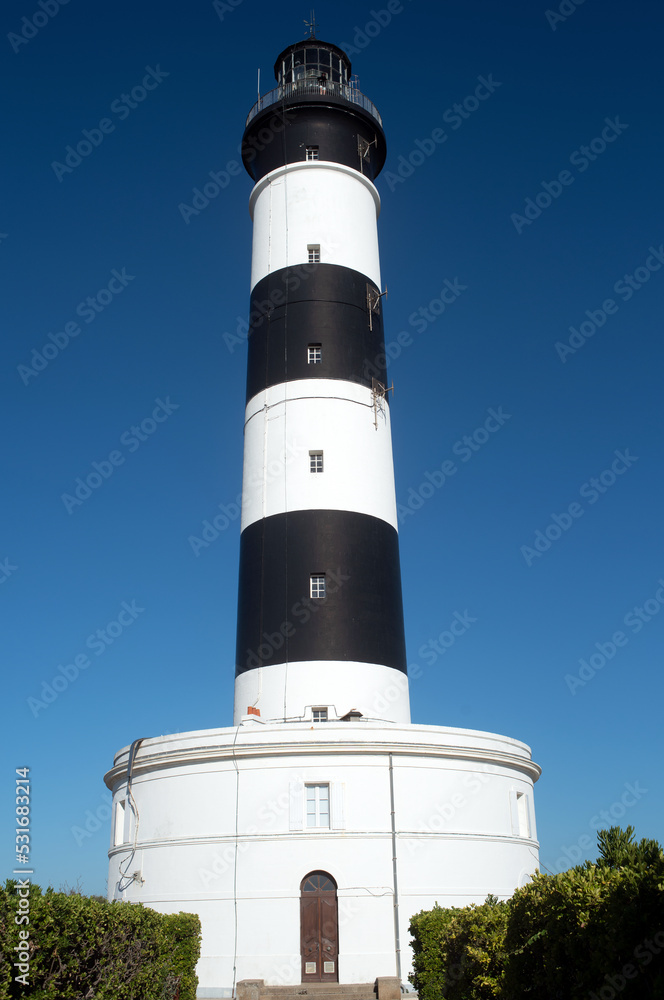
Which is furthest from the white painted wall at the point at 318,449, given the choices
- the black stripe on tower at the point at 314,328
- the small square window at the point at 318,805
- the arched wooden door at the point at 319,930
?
the arched wooden door at the point at 319,930

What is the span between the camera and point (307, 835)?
16.4 meters

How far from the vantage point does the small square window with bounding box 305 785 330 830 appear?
1664 cm

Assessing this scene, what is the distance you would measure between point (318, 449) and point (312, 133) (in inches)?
406

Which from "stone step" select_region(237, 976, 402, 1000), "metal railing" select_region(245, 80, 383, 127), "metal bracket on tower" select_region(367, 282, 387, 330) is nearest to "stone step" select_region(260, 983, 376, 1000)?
"stone step" select_region(237, 976, 402, 1000)

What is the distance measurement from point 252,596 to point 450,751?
6.04 meters

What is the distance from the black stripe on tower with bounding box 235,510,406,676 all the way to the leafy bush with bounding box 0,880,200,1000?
720cm

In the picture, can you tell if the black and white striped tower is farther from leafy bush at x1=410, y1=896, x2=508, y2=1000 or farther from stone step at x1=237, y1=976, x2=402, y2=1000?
leafy bush at x1=410, y1=896, x2=508, y2=1000

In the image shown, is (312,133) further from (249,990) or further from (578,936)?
(578,936)

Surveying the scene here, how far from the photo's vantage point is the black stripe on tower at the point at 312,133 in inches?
995

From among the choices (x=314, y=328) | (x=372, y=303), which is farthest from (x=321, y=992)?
(x=372, y=303)

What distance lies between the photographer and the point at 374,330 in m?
23.8

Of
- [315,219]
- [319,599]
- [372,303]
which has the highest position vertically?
[315,219]

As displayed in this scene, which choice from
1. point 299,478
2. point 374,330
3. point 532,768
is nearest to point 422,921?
point 532,768

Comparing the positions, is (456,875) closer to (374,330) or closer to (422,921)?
(422,921)
